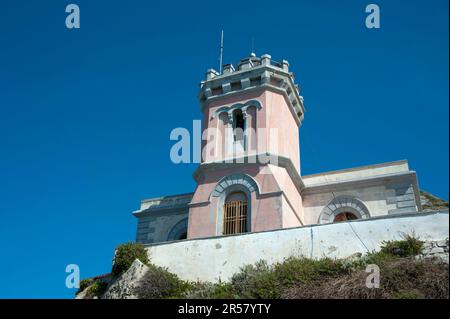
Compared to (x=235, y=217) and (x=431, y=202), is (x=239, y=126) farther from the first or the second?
(x=431, y=202)

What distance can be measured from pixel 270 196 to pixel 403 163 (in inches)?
270

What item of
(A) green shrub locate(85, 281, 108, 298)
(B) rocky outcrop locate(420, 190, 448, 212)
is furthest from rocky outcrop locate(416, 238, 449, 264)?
(B) rocky outcrop locate(420, 190, 448, 212)

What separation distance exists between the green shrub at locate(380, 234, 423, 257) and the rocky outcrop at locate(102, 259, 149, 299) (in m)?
7.90

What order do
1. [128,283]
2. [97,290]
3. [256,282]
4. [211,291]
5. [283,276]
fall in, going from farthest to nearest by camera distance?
[97,290]
[128,283]
[211,291]
[256,282]
[283,276]

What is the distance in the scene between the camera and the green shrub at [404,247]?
1359 centimetres

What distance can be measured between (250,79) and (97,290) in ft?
38.4

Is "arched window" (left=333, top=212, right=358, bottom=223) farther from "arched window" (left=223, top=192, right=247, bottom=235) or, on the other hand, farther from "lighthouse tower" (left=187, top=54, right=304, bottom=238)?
"arched window" (left=223, top=192, right=247, bottom=235)

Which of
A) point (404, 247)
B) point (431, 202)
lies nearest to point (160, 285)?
point (404, 247)

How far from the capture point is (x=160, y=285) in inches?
622

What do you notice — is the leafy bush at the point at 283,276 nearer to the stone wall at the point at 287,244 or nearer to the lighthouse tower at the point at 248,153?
the stone wall at the point at 287,244
